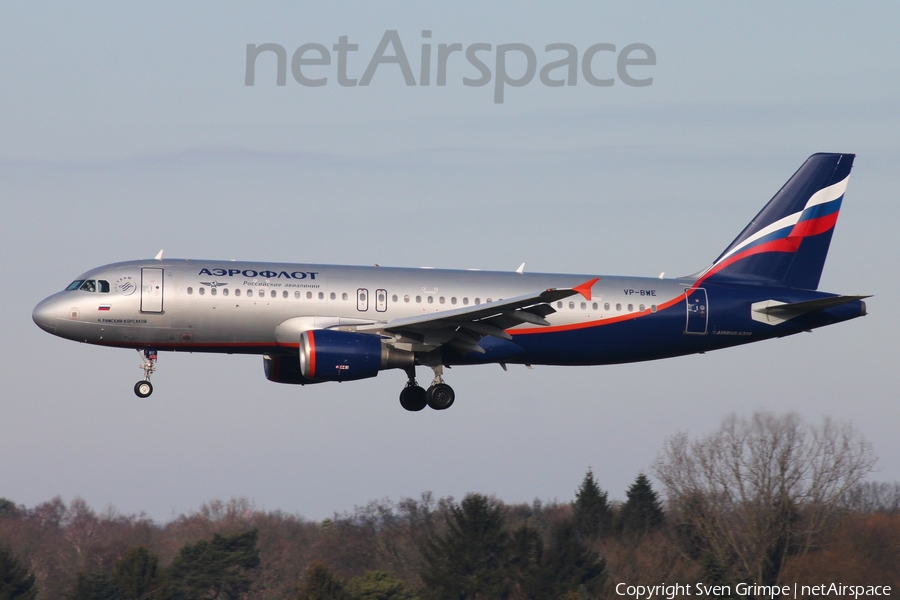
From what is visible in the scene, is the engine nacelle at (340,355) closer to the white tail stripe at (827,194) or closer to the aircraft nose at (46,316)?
the aircraft nose at (46,316)

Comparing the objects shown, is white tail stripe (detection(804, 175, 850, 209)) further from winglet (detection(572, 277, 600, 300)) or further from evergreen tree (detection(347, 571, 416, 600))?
evergreen tree (detection(347, 571, 416, 600))

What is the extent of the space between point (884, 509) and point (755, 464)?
16891 mm

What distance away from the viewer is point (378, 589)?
197 feet

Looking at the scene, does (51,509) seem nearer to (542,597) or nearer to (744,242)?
(542,597)

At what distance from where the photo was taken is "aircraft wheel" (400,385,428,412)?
1618 inches

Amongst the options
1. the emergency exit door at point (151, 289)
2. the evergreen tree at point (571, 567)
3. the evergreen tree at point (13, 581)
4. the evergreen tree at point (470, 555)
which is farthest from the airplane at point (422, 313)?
the evergreen tree at point (13, 581)

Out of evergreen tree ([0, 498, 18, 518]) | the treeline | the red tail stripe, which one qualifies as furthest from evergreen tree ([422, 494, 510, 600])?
evergreen tree ([0, 498, 18, 518])

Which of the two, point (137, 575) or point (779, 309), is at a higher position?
point (779, 309)

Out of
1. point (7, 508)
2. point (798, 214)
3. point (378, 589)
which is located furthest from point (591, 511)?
point (7, 508)

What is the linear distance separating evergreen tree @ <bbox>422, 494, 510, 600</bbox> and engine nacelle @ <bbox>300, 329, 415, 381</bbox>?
104ft

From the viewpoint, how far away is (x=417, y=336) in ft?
125

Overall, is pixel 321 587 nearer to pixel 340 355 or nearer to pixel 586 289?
pixel 340 355

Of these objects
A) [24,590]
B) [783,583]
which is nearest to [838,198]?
[783,583]

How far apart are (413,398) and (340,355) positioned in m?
5.16
